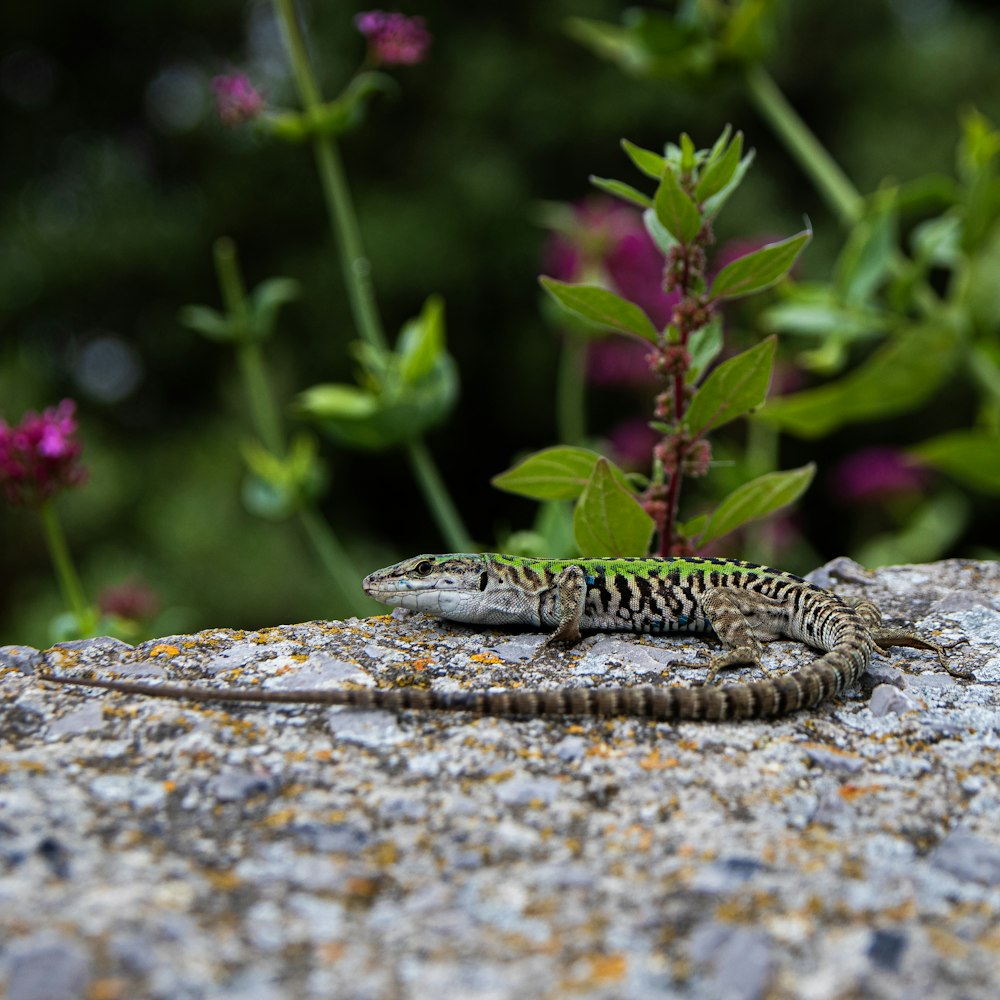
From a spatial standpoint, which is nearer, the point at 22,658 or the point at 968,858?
the point at 968,858

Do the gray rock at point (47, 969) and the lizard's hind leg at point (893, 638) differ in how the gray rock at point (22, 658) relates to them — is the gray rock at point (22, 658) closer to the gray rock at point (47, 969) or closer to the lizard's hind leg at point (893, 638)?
the gray rock at point (47, 969)

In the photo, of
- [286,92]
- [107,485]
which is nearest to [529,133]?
[286,92]

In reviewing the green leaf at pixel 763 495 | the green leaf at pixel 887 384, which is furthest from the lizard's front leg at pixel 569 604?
the green leaf at pixel 887 384

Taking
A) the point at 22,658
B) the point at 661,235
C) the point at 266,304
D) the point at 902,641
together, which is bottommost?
the point at 902,641

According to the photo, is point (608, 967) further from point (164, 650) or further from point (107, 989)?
point (164, 650)

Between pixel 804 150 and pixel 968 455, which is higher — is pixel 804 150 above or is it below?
above

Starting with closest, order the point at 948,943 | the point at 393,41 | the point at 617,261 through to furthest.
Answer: the point at 948,943 → the point at 393,41 → the point at 617,261

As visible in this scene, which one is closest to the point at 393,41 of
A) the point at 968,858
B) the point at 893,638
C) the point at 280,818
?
the point at 893,638

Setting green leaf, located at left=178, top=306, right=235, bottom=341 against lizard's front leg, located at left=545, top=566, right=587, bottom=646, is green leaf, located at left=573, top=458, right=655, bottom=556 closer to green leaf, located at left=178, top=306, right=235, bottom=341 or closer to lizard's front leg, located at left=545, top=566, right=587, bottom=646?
lizard's front leg, located at left=545, top=566, right=587, bottom=646
